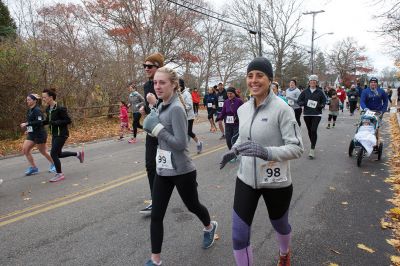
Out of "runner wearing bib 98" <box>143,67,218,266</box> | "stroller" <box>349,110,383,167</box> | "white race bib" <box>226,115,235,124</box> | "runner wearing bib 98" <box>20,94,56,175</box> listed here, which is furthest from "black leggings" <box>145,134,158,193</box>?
"stroller" <box>349,110,383,167</box>

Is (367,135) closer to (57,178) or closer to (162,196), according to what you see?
(162,196)

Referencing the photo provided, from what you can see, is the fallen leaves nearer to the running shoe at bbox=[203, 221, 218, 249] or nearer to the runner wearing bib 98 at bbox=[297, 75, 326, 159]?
the running shoe at bbox=[203, 221, 218, 249]

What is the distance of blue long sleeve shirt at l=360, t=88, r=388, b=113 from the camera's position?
815cm

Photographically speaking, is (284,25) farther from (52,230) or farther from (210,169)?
(52,230)

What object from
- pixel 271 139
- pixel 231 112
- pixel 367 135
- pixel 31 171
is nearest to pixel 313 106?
pixel 367 135

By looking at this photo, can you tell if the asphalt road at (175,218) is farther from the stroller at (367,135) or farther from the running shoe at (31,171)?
the stroller at (367,135)

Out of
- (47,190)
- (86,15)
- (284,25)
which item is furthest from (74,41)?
(284,25)

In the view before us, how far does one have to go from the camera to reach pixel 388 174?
6.99 m

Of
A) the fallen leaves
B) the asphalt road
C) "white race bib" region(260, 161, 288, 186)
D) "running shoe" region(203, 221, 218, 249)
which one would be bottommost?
the fallen leaves

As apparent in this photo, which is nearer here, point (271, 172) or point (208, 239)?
point (271, 172)

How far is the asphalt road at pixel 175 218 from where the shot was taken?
3.63m

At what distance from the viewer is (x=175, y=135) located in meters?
3.12

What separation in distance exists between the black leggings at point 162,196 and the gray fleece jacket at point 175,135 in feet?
0.24

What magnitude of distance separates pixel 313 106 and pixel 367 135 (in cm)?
158
